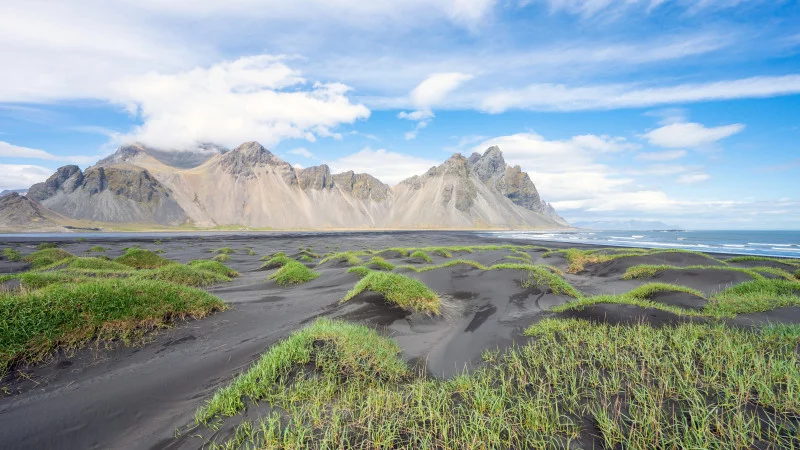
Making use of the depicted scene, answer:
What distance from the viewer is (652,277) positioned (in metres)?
20.0

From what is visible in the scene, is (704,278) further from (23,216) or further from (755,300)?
(23,216)

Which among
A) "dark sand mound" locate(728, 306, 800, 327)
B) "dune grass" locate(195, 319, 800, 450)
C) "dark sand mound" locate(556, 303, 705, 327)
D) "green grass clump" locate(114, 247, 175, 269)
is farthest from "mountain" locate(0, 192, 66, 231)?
"dark sand mound" locate(728, 306, 800, 327)

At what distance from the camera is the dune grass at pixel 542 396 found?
4.33 metres

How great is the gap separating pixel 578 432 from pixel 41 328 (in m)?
10.2

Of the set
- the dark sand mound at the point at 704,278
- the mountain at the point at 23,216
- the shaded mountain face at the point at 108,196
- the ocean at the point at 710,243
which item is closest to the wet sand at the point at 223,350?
the dark sand mound at the point at 704,278

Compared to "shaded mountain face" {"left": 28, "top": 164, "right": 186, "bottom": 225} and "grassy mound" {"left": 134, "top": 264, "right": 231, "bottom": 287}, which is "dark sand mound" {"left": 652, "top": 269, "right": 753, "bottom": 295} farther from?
"shaded mountain face" {"left": 28, "top": 164, "right": 186, "bottom": 225}

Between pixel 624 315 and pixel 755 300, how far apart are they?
534 centimetres

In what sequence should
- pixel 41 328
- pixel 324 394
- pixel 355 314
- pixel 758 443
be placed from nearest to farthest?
pixel 758 443, pixel 324 394, pixel 41 328, pixel 355 314

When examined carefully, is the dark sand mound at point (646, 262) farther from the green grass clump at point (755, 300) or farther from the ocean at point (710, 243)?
the ocean at point (710, 243)

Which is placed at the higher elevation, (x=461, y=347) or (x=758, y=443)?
(x=758, y=443)

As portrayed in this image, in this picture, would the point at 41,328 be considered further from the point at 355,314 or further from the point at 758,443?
the point at 758,443

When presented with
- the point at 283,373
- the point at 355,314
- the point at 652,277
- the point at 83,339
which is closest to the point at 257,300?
the point at 355,314

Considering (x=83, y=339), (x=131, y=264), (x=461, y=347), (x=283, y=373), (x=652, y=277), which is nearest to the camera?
(x=283, y=373)

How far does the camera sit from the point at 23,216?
141750 millimetres
